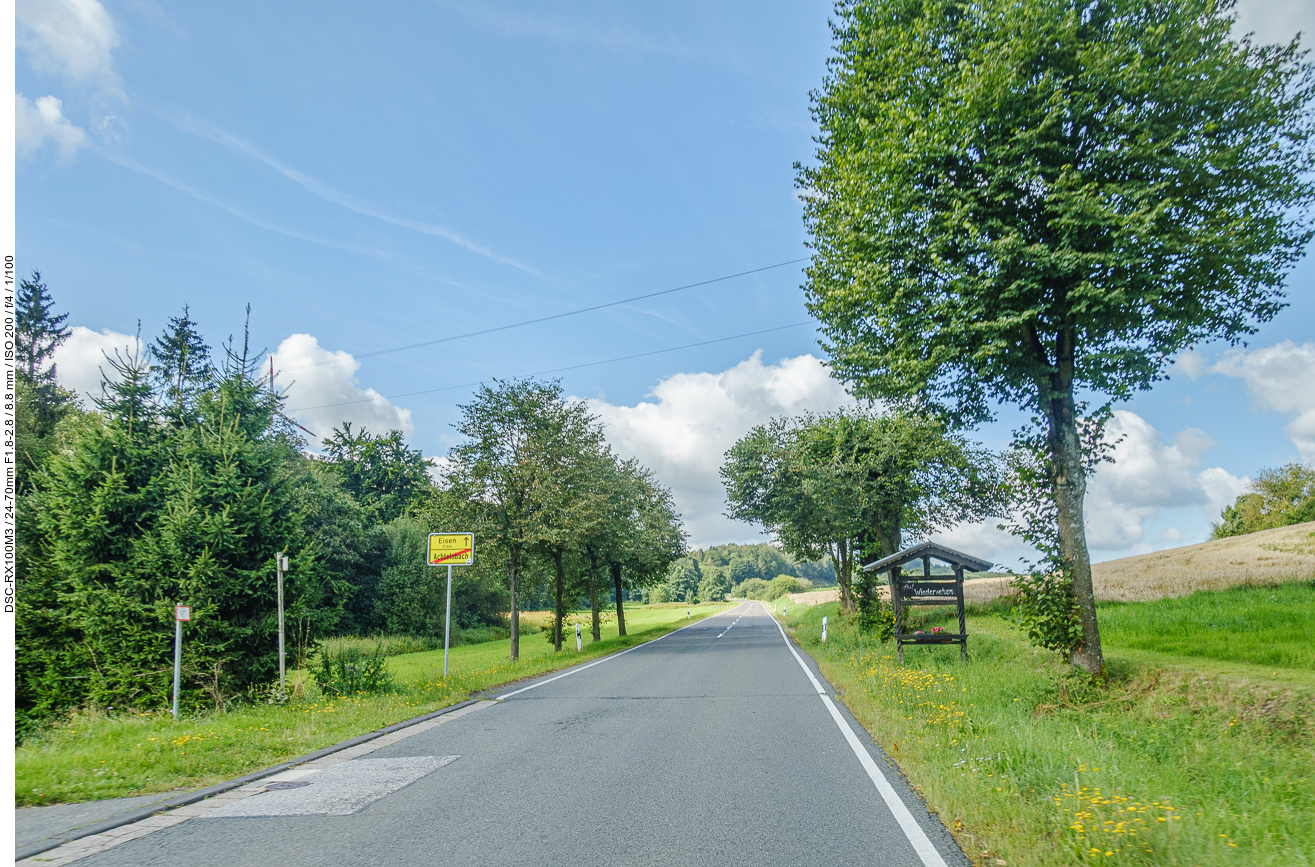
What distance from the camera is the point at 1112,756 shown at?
6258 mm

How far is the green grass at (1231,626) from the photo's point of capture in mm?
10484

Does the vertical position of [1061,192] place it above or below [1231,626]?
above

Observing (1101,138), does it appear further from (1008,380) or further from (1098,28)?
(1008,380)

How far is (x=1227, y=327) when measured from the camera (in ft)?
34.0

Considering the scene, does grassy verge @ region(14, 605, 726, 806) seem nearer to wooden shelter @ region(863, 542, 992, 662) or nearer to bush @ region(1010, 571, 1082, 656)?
bush @ region(1010, 571, 1082, 656)

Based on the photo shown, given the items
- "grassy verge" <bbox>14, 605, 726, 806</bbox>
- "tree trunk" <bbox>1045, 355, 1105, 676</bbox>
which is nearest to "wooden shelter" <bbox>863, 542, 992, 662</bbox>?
"tree trunk" <bbox>1045, 355, 1105, 676</bbox>

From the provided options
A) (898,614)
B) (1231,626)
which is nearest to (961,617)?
(898,614)

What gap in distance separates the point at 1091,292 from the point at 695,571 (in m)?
151

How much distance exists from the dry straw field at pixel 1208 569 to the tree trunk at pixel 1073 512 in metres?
10.6

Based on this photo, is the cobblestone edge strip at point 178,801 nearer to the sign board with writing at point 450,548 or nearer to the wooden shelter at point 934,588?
the sign board with writing at point 450,548

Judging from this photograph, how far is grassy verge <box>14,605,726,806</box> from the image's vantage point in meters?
6.42

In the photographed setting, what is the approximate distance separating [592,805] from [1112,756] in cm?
460

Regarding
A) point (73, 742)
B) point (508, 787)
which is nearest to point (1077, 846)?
point (508, 787)

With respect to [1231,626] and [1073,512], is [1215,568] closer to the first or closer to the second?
[1231,626]
